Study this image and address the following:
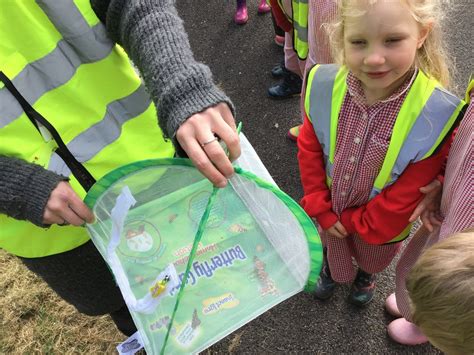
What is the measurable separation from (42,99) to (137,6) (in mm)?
257

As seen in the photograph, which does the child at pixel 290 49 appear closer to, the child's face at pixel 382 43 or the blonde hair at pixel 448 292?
the child's face at pixel 382 43

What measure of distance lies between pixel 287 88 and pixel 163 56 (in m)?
1.74

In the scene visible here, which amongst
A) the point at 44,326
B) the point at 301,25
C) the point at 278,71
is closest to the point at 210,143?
the point at 301,25

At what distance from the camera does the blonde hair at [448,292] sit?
31.2 inches

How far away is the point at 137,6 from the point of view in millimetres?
882

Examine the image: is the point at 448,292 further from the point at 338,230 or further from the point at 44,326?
the point at 44,326

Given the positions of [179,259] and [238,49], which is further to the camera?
[238,49]

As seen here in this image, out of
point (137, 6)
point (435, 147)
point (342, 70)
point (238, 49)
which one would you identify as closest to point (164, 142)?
point (137, 6)

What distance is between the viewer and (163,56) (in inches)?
33.3

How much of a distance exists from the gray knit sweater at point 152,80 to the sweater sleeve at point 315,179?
56 cm

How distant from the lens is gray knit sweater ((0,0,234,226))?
0.79 m

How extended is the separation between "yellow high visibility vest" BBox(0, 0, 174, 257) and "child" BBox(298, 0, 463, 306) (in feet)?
1.56

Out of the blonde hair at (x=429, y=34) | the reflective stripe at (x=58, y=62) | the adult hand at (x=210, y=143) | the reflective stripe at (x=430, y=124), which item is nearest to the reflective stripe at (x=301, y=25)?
the blonde hair at (x=429, y=34)

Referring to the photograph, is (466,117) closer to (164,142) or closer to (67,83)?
(164,142)
